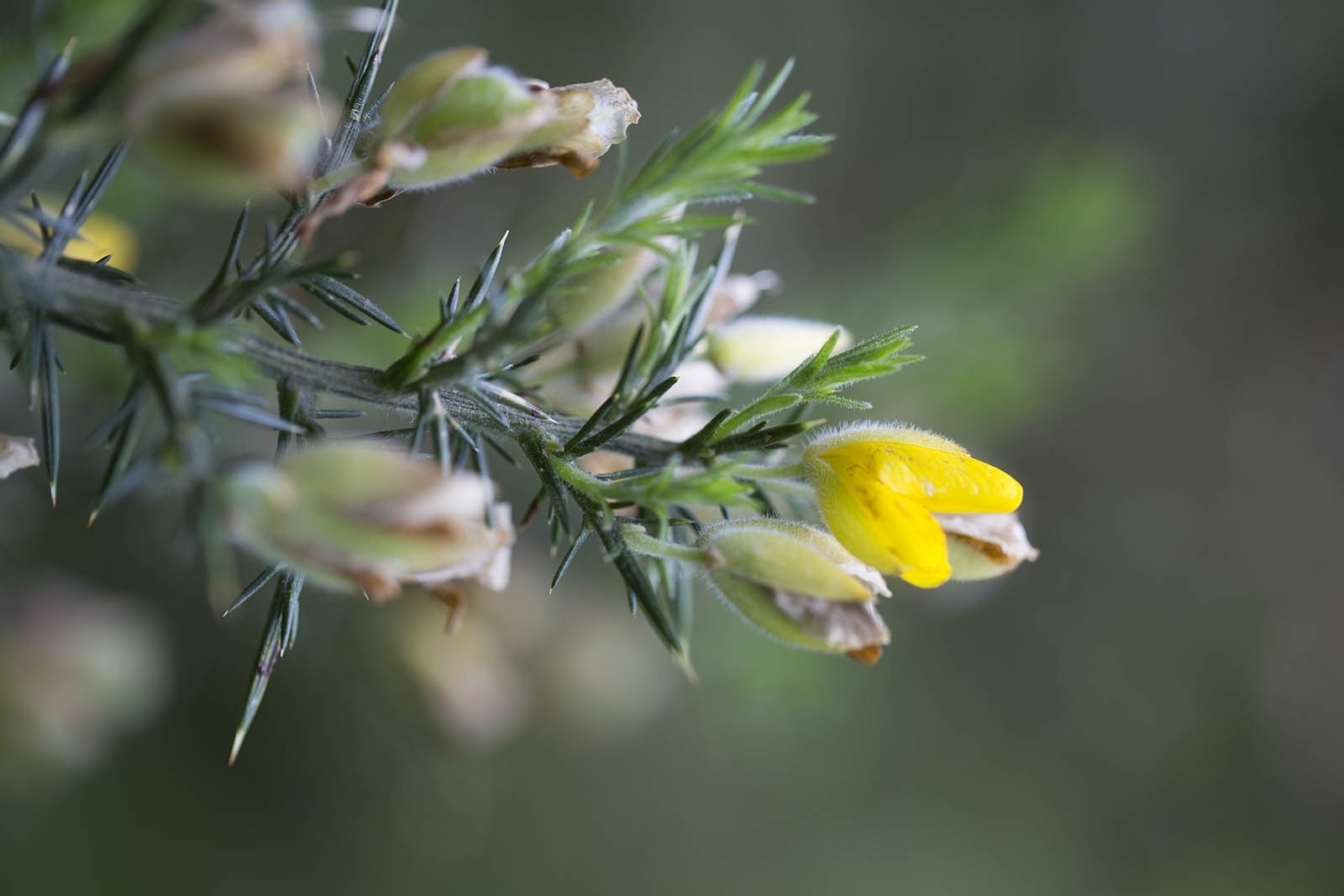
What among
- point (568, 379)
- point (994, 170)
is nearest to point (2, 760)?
point (568, 379)

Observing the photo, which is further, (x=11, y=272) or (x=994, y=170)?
(x=994, y=170)

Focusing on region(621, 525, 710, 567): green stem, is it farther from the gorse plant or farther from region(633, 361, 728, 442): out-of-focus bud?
region(633, 361, 728, 442): out-of-focus bud

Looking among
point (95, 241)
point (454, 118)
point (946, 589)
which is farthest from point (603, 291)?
point (946, 589)

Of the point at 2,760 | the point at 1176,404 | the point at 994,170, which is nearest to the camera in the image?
the point at 2,760

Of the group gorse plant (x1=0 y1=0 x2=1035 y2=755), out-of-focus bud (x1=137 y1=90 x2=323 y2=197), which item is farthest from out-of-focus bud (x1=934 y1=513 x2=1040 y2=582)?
out-of-focus bud (x1=137 y1=90 x2=323 y2=197)

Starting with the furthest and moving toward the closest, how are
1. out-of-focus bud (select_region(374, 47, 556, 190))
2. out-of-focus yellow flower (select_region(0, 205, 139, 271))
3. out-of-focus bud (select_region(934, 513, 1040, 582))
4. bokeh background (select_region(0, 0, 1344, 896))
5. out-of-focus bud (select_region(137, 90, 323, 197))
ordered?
bokeh background (select_region(0, 0, 1344, 896)), out-of-focus yellow flower (select_region(0, 205, 139, 271)), out-of-focus bud (select_region(934, 513, 1040, 582)), out-of-focus bud (select_region(374, 47, 556, 190)), out-of-focus bud (select_region(137, 90, 323, 197))

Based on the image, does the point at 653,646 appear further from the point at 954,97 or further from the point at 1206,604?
the point at 1206,604

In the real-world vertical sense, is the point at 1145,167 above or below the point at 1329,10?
below

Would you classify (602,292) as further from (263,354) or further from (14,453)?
(14,453)
